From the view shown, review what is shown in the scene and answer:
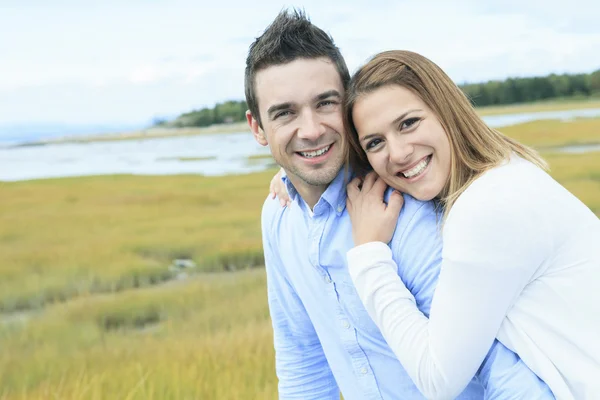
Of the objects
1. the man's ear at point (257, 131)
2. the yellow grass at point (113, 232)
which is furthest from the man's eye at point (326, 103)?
the yellow grass at point (113, 232)

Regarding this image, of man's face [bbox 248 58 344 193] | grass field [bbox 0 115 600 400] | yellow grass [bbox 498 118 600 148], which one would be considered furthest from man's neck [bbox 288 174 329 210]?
yellow grass [bbox 498 118 600 148]

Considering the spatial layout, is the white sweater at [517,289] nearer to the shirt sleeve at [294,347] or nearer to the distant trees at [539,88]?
the shirt sleeve at [294,347]

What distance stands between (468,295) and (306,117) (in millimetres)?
741

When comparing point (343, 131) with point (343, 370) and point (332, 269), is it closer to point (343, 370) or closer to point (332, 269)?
point (332, 269)

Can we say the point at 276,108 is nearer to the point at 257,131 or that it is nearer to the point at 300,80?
the point at 300,80

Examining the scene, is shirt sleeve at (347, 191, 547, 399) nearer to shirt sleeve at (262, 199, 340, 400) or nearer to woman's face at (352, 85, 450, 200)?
woman's face at (352, 85, 450, 200)

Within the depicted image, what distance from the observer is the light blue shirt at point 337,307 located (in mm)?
1671

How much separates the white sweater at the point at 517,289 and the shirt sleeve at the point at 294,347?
792 mm

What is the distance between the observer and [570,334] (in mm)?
1486

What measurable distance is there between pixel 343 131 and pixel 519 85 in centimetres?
1797

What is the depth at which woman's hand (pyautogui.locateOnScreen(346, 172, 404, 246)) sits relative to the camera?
5.68 ft

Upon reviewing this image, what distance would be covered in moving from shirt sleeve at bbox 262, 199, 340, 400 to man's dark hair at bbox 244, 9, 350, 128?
1.76 ft

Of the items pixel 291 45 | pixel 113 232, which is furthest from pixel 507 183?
pixel 113 232

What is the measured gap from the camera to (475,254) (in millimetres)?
1448
